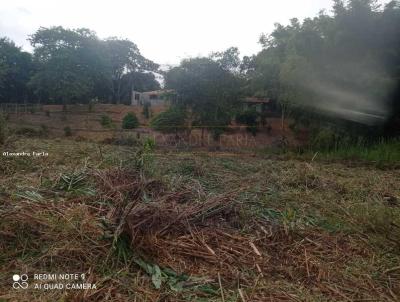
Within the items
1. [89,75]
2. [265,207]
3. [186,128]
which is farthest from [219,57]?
[89,75]

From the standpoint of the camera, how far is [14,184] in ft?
10.5

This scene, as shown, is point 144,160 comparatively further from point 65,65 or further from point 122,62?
point 122,62

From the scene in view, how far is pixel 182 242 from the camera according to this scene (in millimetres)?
2357

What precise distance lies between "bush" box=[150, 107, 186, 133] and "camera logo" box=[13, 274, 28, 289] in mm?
9687

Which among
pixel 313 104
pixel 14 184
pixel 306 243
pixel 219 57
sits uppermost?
pixel 219 57

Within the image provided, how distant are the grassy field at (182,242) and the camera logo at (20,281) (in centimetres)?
4

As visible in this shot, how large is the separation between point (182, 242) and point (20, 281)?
0.97m

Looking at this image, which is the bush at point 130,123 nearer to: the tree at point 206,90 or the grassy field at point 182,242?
the tree at point 206,90

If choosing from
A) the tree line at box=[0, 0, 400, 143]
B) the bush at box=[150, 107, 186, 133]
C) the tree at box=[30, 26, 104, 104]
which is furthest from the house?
the bush at box=[150, 107, 186, 133]

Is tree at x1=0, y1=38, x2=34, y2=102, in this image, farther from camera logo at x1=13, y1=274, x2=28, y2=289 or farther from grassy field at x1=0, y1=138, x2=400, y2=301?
camera logo at x1=13, y1=274, x2=28, y2=289

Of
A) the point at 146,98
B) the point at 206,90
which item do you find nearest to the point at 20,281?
the point at 206,90

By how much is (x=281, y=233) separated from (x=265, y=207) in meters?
0.63

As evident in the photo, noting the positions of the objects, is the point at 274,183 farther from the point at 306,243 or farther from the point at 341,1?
the point at 341,1

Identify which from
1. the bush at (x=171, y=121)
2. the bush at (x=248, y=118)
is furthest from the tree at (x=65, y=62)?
the bush at (x=171, y=121)
